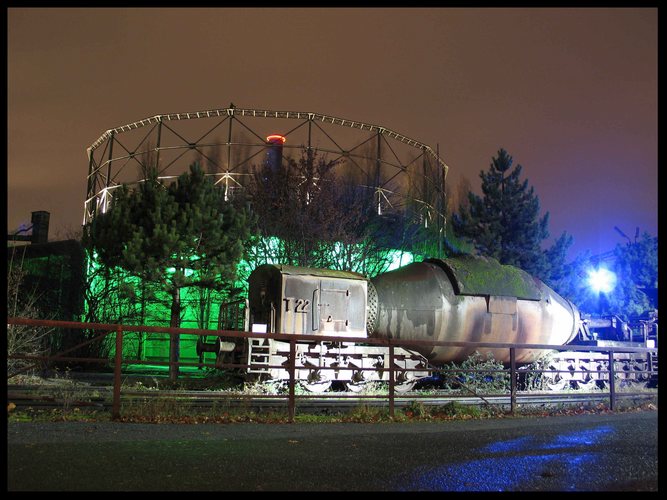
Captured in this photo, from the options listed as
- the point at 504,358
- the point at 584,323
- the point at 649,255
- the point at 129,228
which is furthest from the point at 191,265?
the point at 649,255

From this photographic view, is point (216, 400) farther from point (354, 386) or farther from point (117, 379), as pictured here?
point (354, 386)

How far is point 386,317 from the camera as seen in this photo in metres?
17.3

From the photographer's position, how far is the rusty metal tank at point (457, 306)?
1723 cm

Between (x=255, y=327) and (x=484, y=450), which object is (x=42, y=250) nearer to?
(x=255, y=327)

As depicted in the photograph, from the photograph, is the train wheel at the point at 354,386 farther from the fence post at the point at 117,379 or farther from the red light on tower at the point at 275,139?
the red light on tower at the point at 275,139

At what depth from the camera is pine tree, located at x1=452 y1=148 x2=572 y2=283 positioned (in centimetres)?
4216

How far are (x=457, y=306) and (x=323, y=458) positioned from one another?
35.2ft

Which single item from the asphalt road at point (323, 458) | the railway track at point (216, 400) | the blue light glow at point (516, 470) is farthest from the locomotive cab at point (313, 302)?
the blue light glow at point (516, 470)

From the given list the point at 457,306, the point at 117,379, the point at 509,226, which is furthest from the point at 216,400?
the point at 509,226

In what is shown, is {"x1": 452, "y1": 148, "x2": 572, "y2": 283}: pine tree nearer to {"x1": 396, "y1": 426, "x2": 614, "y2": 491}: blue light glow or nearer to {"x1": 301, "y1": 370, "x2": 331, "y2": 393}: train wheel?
{"x1": 301, "y1": 370, "x2": 331, "y2": 393}: train wheel

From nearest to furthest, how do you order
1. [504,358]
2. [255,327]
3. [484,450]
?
[484,450] < [255,327] < [504,358]

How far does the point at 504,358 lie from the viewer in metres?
18.8

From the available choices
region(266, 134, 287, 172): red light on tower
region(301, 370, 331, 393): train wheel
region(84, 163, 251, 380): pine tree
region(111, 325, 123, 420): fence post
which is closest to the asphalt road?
region(111, 325, 123, 420): fence post

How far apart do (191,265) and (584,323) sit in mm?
13076
